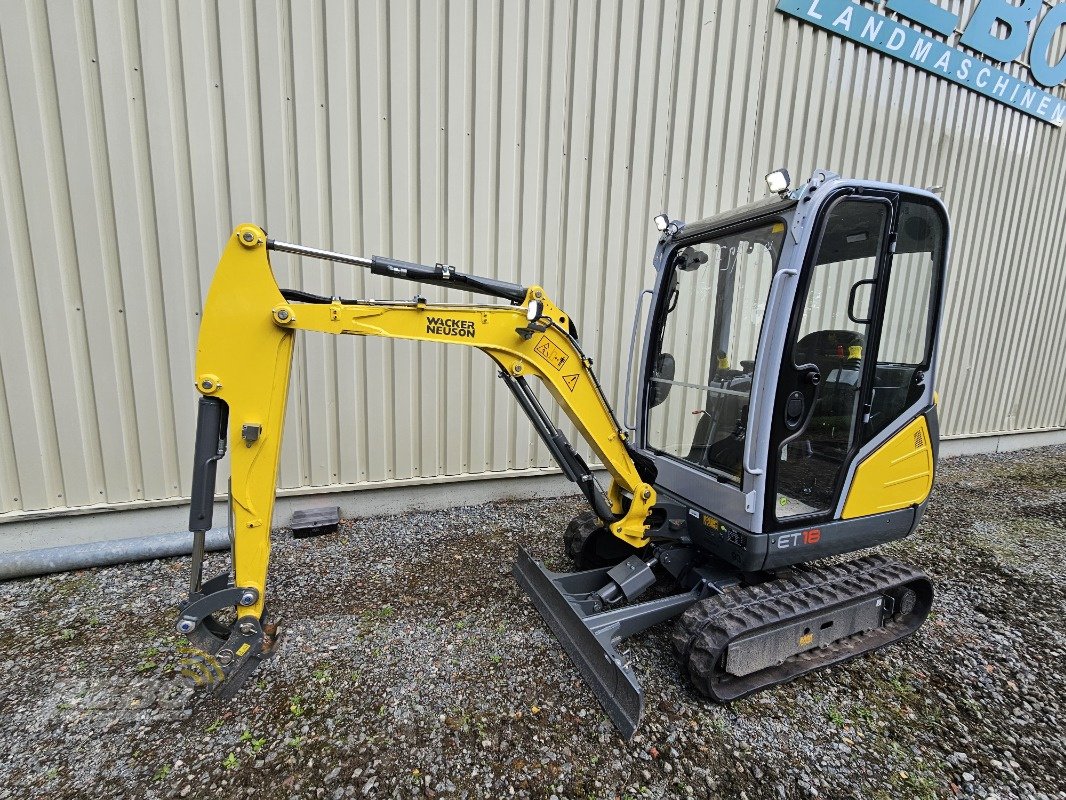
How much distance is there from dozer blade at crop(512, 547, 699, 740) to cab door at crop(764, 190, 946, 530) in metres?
0.87

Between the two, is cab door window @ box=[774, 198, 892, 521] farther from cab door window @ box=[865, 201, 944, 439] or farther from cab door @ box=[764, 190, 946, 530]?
cab door window @ box=[865, 201, 944, 439]

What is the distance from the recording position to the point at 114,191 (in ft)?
12.1

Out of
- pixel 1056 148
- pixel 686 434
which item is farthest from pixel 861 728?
pixel 1056 148

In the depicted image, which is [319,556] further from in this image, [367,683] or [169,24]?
[169,24]

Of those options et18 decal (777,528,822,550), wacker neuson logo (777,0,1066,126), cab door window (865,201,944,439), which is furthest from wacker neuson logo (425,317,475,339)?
wacker neuson logo (777,0,1066,126)

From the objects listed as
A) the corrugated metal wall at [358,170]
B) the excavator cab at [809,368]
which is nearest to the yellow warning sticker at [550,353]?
the excavator cab at [809,368]

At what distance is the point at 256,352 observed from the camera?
2.15 metres

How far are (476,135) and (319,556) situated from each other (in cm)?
394

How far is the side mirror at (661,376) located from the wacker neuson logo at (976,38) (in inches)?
183

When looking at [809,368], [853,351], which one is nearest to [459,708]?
[809,368]

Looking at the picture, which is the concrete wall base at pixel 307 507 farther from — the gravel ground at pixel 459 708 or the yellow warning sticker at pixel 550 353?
the yellow warning sticker at pixel 550 353

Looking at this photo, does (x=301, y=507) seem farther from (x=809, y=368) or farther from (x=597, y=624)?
(x=809, y=368)

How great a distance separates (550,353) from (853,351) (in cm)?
173

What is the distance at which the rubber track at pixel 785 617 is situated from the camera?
2543 millimetres
